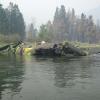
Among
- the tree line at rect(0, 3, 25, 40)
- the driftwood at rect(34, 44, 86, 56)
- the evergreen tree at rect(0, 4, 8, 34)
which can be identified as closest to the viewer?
the driftwood at rect(34, 44, 86, 56)

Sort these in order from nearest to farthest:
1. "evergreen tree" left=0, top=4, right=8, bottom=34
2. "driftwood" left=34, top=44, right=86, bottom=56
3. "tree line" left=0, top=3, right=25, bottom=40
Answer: "driftwood" left=34, top=44, right=86, bottom=56 < "evergreen tree" left=0, top=4, right=8, bottom=34 < "tree line" left=0, top=3, right=25, bottom=40

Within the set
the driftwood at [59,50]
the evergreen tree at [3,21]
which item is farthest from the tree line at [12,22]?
the driftwood at [59,50]

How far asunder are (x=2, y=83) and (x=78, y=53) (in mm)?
54302

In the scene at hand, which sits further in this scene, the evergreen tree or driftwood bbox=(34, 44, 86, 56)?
the evergreen tree

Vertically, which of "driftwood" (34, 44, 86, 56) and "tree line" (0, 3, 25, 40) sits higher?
"tree line" (0, 3, 25, 40)

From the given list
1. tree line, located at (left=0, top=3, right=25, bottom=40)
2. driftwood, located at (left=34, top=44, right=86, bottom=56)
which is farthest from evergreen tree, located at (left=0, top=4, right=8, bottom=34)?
driftwood, located at (left=34, top=44, right=86, bottom=56)

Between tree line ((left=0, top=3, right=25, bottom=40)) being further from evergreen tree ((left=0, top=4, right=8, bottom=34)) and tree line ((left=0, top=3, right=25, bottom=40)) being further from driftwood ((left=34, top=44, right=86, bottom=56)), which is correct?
driftwood ((left=34, top=44, right=86, bottom=56))

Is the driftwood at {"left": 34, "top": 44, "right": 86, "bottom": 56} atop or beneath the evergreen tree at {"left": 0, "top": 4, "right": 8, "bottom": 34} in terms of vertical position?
beneath

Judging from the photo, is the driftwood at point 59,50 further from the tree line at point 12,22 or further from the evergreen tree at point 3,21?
the tree line at point 12,22

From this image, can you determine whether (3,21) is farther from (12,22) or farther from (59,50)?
(59,50)

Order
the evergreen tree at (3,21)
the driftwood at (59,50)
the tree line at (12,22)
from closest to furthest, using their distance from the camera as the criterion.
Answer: the driftwood at (59,50), the evergreen tree at (3,21), the tree line at (12,22)

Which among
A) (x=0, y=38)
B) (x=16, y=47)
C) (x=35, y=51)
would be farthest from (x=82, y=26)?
(x=35, y=51)

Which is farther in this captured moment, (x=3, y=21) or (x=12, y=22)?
(x=12, y=22)

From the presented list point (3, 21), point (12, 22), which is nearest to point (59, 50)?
point (3, 21)
